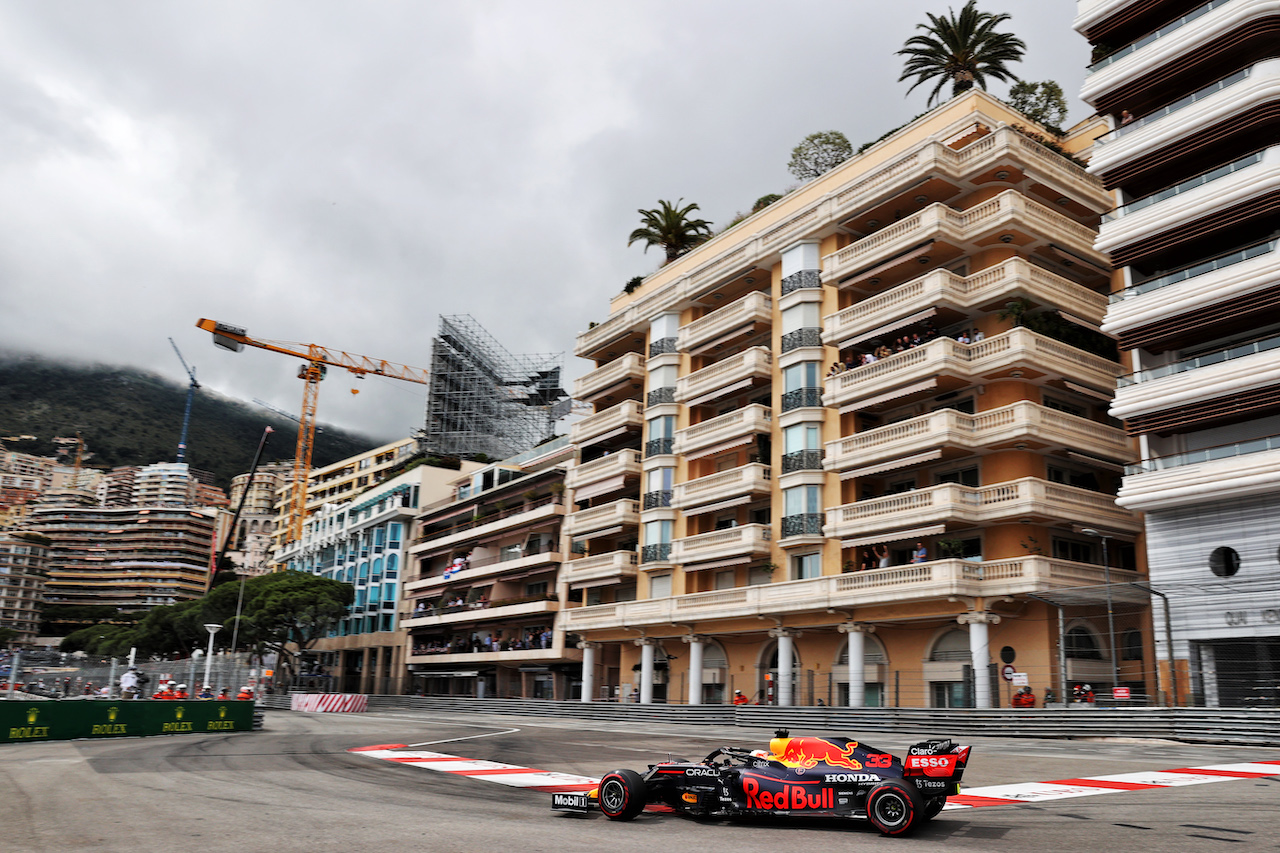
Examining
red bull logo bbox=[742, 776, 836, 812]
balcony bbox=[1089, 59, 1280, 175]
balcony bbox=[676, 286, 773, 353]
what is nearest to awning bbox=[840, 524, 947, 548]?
balcony bbox=[676, 286, 773, 353]

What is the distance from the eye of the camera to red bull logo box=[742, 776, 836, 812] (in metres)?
12.3

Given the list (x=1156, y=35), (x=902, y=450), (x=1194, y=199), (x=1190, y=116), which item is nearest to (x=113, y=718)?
(x=902, y=450)

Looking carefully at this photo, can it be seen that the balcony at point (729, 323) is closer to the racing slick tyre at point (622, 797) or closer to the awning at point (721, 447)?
the awning at point (721, 447)

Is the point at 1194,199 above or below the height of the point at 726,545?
above

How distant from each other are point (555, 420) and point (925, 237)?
69.3 m

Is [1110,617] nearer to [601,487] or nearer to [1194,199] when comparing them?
[1194,199]

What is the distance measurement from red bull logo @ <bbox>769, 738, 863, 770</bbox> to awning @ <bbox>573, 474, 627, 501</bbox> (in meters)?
41.8


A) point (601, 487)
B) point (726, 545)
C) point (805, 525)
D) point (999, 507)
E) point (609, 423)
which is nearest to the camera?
point (999, 507)

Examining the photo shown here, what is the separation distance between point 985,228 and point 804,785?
98.7 ft

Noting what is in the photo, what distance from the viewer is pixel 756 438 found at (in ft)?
149

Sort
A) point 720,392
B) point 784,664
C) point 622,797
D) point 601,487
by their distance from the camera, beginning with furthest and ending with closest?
point 601,487 → point 720,392 → point 784,664 → point 622,797

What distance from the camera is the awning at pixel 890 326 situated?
3825 cm

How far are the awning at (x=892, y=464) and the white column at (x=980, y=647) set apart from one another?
5.92 metres

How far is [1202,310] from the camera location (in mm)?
31828
